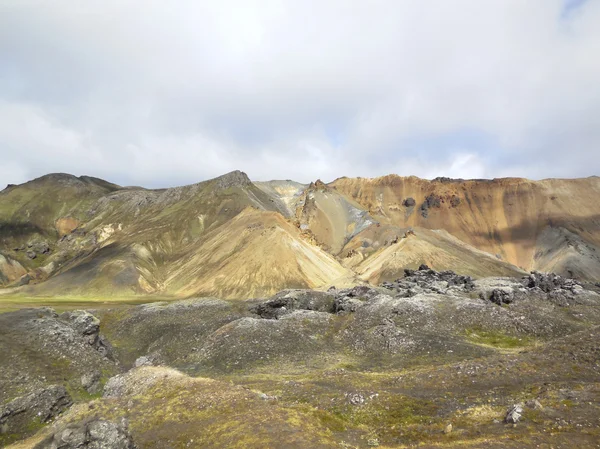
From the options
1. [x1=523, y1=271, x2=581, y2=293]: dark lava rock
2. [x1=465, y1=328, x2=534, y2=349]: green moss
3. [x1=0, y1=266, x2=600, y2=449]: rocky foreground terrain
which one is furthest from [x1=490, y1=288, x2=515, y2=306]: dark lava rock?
[x1=465, y1=328, x2=534, y2=349]: green moss

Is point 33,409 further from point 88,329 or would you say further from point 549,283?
point 549,283

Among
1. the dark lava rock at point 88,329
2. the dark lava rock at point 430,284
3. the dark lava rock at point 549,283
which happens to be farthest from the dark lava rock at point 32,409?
the dark lava rock at point 549,283

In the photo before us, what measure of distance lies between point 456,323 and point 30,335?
6385 cm

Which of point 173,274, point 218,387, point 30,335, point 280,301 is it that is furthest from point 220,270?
point 218,387

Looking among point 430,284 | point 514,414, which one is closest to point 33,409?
point 514,414

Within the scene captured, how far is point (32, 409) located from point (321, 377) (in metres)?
29.0

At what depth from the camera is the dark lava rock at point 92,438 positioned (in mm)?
25609

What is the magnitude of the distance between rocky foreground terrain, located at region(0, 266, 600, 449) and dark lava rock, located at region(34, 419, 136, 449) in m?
0.08

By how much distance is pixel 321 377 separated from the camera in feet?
145

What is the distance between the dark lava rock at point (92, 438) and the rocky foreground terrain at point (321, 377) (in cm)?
8

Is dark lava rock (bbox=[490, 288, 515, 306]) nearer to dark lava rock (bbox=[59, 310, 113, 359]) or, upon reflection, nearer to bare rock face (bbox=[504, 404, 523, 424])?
bare rock face (bbox=[504, 404, 523, 424])

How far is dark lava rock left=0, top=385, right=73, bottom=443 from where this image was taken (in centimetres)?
3556

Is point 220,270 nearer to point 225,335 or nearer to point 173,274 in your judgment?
point 173,274

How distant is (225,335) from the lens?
63938 millimetres
